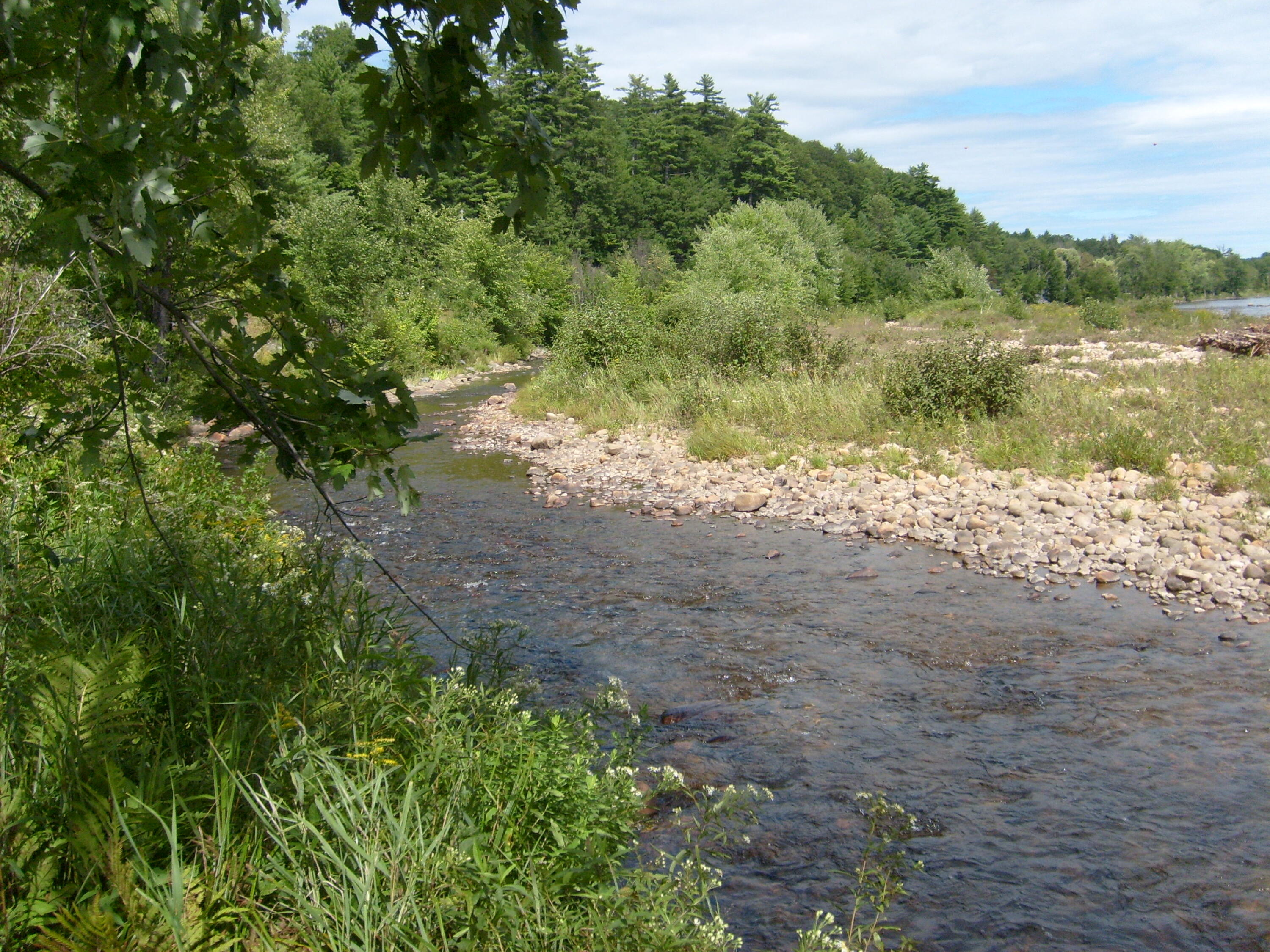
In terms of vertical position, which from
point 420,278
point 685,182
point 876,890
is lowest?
point 876,890

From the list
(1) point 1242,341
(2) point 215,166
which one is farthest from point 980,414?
(2) point 215,166

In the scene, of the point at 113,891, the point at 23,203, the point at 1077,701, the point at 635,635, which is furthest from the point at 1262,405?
the point at 23,203

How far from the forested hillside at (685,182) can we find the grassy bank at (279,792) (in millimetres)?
27355

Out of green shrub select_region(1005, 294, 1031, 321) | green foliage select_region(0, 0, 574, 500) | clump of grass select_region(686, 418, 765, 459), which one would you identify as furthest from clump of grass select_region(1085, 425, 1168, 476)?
green shrub select_region(1005, 294, 1031, 321)

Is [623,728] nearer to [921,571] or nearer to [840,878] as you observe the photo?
[840,878]

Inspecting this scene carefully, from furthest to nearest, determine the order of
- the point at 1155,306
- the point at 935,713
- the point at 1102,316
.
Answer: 1. the point at 1155,306
2. the point at 1102,316
3. the point at 935,713

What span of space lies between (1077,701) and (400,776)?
4.99m

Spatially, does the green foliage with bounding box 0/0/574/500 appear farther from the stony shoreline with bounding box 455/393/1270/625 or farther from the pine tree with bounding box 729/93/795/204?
the pine tree with bounding box 729/93/795/204

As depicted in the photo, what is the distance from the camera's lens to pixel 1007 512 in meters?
10.8

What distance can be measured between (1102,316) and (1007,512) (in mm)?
27213

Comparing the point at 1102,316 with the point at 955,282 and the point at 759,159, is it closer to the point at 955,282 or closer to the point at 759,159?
the point at 955,282

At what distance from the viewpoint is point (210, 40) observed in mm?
2867

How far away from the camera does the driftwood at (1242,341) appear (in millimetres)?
20688

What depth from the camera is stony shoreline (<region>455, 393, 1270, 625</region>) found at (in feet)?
28.7
